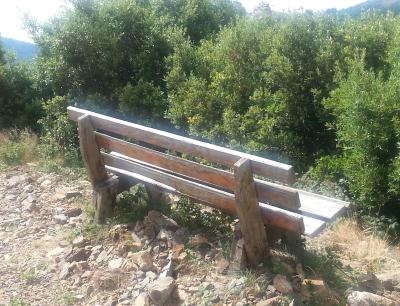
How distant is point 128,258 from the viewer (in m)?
3.56

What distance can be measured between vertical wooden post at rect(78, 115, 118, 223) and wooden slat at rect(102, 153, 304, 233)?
129 mm

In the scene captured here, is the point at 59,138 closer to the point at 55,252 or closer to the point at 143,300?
the point at 55,252

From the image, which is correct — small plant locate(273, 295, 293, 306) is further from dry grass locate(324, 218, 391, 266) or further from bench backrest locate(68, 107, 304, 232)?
dry grass locate(324, 218, 391, 266)

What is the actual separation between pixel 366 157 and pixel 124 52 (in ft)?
19.6

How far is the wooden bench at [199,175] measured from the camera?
2.87 meters

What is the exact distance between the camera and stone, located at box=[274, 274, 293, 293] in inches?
113

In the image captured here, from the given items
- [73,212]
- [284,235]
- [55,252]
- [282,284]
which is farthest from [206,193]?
[73,212]

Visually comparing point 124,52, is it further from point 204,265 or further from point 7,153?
point 204,265

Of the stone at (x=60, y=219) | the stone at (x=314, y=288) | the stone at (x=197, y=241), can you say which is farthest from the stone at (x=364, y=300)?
the stone at (x=60, y=219)

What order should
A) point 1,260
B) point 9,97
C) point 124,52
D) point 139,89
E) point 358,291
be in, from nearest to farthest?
point 358,291 → point 1,260 → point 139,89 → point 124,52 → point 9,97

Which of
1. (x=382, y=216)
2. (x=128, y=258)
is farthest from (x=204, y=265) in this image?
(x=382, y=216)

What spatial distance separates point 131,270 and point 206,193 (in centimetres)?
92

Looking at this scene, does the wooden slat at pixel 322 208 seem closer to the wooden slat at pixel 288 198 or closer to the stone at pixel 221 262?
the wooden slat at pixel 288 198

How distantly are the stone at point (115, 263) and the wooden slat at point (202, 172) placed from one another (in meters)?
0.94
